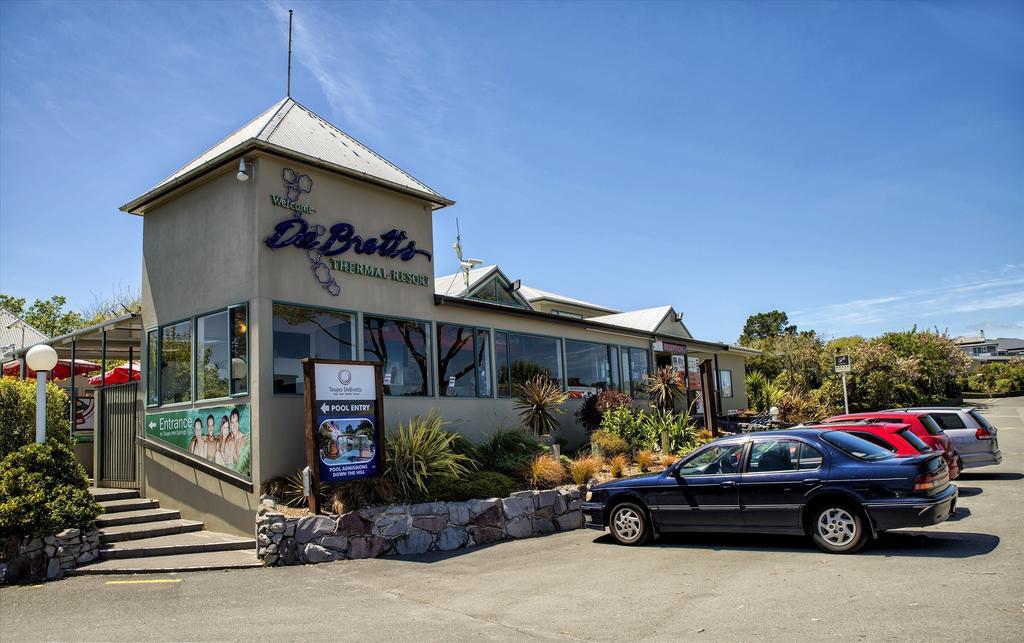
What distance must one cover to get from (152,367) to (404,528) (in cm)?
662

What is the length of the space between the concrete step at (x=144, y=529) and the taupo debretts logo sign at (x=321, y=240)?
4.67 metres

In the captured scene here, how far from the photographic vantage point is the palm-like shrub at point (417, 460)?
11531mm

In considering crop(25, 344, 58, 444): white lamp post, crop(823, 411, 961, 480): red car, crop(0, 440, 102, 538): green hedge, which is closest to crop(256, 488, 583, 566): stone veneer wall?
crop(0, 440, 102, 538): green hedge

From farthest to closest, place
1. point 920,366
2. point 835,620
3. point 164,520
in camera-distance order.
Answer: point 920,366 < point 164,520 < point 835,620

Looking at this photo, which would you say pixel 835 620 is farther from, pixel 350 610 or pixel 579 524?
pixel 579 524

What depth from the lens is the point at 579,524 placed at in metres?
13.1

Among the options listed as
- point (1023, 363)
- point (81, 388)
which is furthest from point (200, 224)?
point (1023, 363)

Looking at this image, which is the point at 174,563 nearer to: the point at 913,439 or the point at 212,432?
the point at 212,432

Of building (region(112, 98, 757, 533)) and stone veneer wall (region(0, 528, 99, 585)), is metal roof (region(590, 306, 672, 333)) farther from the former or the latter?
stone veneer wall (region(0, 528, 99, 585))

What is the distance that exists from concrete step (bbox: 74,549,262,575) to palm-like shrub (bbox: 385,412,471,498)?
2.44 m

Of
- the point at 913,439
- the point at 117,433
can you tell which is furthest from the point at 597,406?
the point at 117,433

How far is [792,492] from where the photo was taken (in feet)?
29.9

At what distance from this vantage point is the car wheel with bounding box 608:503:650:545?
34.4 feet

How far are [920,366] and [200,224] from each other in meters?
34.5
